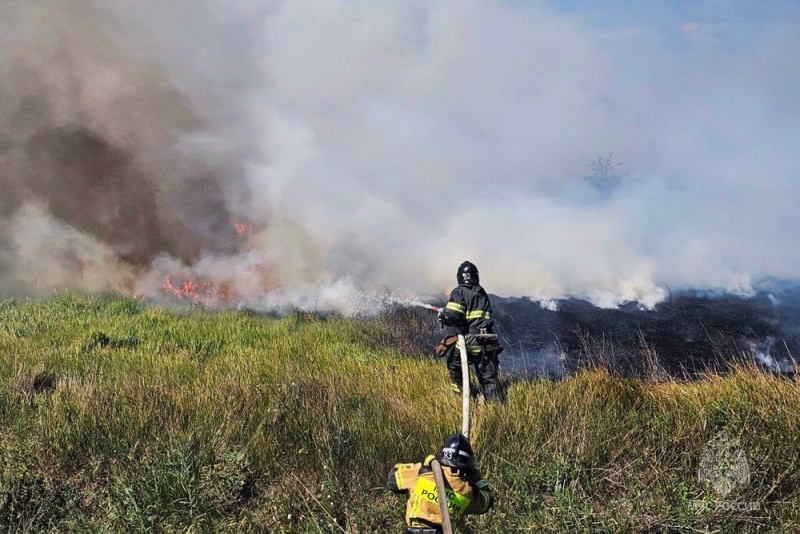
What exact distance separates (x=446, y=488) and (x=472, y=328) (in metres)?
4.07

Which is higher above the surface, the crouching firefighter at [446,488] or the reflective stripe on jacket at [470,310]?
the reflective stripe on jacket at [470,310]

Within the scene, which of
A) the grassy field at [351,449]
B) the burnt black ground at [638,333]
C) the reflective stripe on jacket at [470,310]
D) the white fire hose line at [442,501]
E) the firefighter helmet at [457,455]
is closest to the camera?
the white fire hose line at [442,501]

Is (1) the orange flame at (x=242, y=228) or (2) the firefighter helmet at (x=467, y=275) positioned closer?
(2) the firefighter helmet at (x=467, y=275)

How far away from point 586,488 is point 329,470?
2129mm

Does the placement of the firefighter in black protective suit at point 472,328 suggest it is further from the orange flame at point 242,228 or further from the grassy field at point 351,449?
the orange flame at point 242,228

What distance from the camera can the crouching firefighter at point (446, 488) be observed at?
8.33ft

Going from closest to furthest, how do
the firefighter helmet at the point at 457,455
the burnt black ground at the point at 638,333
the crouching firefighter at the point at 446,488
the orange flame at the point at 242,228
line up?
1. the crouching firefighter at the point at 446,488
2. the firefighter helmet at the point at 457,455
3. the burnt black ground at the point at 638,333
4. the orange flame at the point at 242,228

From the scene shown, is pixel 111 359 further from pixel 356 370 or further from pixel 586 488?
pixel 586 488

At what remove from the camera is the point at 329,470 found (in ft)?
13.7

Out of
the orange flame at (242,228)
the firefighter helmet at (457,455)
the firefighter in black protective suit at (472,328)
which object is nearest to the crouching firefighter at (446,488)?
the firefighter helmet at (457,455)

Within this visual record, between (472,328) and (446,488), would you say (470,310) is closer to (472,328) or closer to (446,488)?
(472,328)

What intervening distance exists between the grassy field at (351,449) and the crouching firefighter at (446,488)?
1.04 meters

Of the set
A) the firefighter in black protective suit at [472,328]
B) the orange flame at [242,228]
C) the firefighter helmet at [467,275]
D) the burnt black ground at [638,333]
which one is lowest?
the firefighter in black protective suit at [472,328]

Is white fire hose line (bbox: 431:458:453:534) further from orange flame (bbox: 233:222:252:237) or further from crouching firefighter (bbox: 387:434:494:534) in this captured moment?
orange flame (bbox: 233:222:252:237)
